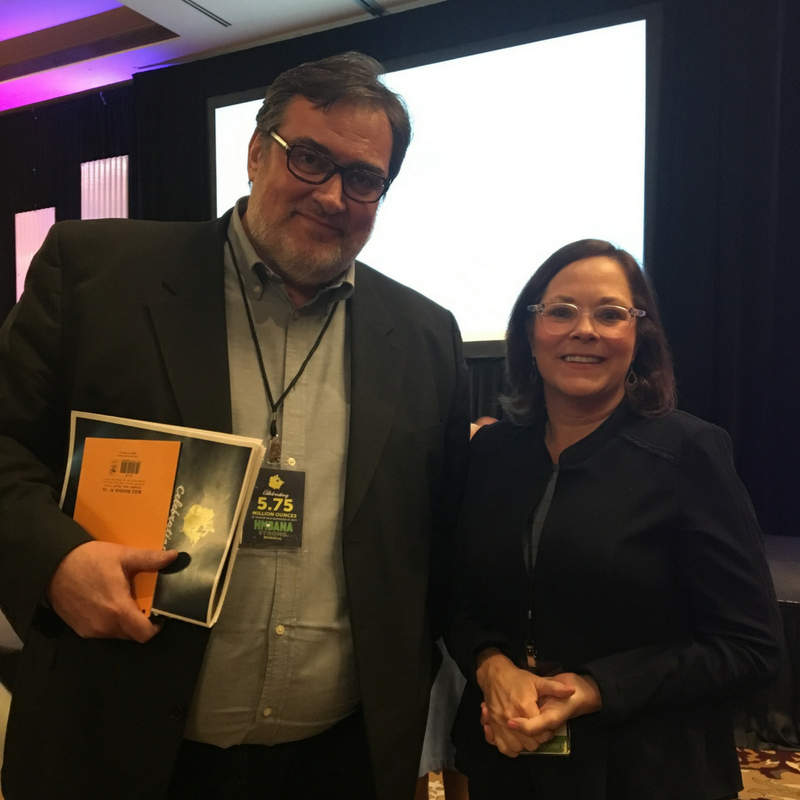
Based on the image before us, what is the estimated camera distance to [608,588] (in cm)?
133

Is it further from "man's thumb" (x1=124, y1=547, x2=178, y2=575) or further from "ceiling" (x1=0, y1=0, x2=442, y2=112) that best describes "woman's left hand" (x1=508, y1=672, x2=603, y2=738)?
"ceiling" (x1=0, y1=0, x2=442, y2=112)

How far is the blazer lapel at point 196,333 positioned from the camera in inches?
47.9

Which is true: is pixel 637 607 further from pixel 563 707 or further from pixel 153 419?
pixel 153 419

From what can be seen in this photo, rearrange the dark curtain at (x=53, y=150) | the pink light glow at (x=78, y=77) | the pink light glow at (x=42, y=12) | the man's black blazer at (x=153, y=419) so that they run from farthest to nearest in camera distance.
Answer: the dark curtain at (x=53, y=150), the pink light glow at (x=78, y=77), the pink light glow at (x=42, y=12), the man's black blazer at (x=153, y=419)

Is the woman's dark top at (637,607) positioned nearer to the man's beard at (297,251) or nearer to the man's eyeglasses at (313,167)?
the man's beard at (297,251)

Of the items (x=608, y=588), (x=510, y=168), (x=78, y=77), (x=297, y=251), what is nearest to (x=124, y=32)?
(x=78, y=77)

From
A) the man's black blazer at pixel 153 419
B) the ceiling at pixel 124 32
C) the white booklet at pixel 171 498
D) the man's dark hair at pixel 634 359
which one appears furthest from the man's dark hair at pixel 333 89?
the ceiling at pixel 124 32

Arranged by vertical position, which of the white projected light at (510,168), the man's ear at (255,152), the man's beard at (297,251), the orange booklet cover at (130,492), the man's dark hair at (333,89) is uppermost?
the white projected light at (510,168)

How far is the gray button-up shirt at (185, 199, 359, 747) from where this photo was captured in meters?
1.24

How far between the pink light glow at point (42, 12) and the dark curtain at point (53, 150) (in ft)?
1.99

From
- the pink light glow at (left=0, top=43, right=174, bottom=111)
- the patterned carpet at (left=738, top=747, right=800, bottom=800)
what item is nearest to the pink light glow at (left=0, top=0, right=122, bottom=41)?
the pink light glow at (left=0, top=43, right=174, bottom=111)

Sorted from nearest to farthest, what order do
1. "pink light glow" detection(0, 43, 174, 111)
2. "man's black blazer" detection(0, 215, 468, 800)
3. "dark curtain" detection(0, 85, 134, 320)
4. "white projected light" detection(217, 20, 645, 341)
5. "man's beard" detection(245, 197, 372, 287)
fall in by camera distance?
"man's black blazer" detection(0, 215, 468, 800) → "man's beard" detection(245, 197, 372, 287) → "white projected light" detection(217, 20, 645, 341) → "pink light glow" detection(0, 43, 174, 111) → "dark curtain" detection(0, 85, 134, 320)

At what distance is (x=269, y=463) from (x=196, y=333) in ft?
0.89

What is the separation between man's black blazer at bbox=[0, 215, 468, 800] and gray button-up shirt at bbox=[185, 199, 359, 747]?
45 mm
